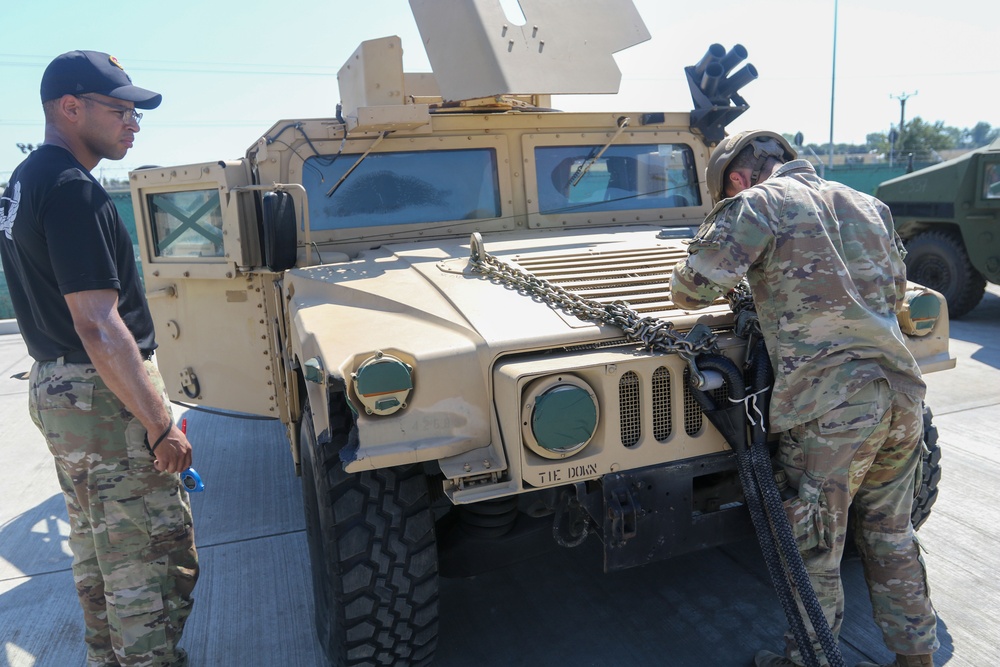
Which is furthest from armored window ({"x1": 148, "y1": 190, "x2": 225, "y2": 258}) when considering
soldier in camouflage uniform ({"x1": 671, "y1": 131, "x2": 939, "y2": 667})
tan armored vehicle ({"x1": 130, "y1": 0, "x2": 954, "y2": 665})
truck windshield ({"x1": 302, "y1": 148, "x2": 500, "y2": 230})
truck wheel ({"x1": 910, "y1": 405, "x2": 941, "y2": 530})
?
truck wheel ({"x1": 910, "y1": 405, "x2": 941, "y2": 530})

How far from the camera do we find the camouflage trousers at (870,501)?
7.09 ft

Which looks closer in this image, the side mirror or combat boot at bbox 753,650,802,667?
combat boot at bbox 753,650,802,667

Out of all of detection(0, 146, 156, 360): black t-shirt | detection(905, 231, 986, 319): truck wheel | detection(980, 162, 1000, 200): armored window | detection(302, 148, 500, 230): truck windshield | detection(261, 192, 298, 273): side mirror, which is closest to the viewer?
detection(0, 146, 156, 360): black t-shirt

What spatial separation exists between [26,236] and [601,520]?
1.75 m

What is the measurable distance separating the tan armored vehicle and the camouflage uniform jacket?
180mm

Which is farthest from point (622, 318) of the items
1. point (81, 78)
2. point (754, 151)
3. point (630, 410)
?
point (81, 78)

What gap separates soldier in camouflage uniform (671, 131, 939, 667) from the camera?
2.14 meters

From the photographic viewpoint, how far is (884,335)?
2.14 m

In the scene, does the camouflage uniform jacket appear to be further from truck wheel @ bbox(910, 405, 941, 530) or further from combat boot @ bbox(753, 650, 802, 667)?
truck wheel @ bbox(910, 405, 941, 530)

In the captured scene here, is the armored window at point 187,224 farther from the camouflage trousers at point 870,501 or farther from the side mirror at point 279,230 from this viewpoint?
the camouflage trousers at point 870,501

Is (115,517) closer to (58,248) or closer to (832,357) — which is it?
(58,248)

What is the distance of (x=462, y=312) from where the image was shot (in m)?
2.36

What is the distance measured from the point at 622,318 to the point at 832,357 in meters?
0.57

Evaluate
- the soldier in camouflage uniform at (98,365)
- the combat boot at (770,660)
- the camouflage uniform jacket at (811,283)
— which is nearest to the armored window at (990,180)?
the camouflage uniform jacket at (811,283)
